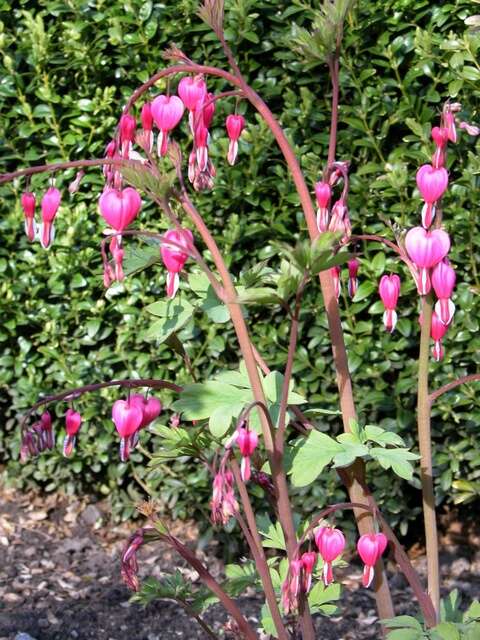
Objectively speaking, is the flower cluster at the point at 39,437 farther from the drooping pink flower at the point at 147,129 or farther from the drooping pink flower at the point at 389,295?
the drooping pink flower at the point at 389,295

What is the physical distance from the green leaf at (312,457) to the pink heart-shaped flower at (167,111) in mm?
664

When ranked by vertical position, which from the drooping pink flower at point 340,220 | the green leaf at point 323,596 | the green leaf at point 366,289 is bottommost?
the green leaf at point 323,596

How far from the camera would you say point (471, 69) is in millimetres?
3213

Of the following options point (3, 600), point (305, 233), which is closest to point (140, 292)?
point (305, 233)

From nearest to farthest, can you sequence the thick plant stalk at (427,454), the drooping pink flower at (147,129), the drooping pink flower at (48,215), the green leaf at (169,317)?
the drooping pink flower at (48,215), the drooping pink flower at (147,129), the green leaf at (169,317), the thick plant stalk at (427,454)

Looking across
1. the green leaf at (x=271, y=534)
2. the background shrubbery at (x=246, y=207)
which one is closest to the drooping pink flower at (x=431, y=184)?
the green leaf at (x=271, y=534)

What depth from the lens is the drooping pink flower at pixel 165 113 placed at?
5.99ft

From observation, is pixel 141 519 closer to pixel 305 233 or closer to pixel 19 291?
pixel 19 291

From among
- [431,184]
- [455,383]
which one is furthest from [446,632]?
[431,184]

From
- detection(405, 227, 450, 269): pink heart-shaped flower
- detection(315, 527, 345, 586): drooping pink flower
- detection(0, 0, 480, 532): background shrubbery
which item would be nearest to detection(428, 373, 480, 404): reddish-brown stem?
detection(405, 227, 450, 269): pink heart-shaped flower

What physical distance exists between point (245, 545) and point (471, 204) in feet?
5.23

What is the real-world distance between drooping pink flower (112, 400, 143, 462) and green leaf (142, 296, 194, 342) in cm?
18

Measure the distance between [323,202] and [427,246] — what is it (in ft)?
0.80

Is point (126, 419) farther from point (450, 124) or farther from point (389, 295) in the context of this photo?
point (450, 124)
